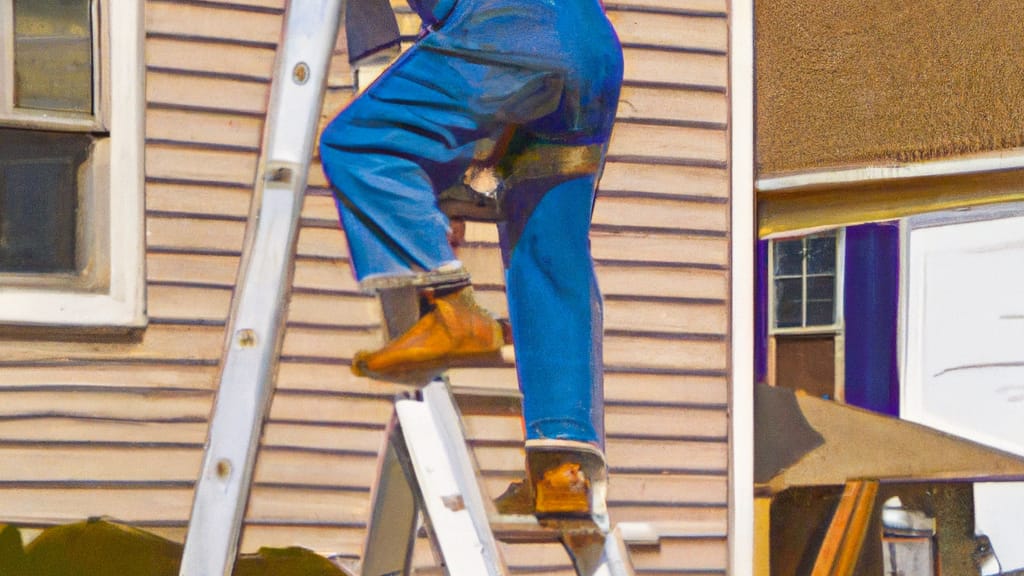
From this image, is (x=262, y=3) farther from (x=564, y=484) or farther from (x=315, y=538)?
(x=564, y=484)

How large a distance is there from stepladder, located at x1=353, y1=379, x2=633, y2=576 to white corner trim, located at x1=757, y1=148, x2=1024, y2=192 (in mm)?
1625

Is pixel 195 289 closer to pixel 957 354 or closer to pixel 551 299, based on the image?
pixel 551 299

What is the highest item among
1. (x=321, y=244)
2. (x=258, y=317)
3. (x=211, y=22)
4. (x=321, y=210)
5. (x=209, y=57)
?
(x=211, y=22)

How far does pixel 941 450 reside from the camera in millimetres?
3930

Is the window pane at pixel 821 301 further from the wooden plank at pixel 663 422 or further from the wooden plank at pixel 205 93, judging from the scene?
the wooden plank at pixel 205 93

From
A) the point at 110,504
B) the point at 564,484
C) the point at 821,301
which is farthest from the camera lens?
the point at 821,301

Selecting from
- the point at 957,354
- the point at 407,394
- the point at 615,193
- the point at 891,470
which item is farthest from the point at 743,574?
the point at 407,394

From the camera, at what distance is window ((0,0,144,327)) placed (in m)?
3.58

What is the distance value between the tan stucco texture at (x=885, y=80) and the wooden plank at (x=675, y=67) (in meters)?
0.18

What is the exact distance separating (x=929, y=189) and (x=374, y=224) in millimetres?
2104

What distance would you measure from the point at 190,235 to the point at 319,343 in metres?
0.50

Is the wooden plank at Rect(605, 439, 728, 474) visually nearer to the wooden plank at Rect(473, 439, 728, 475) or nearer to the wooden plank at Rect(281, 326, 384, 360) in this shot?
the wooden plank at Rect(473, 439, 728, 475)

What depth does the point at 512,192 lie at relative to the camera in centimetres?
308

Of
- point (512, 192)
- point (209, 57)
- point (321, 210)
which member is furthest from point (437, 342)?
point (209, 57)
